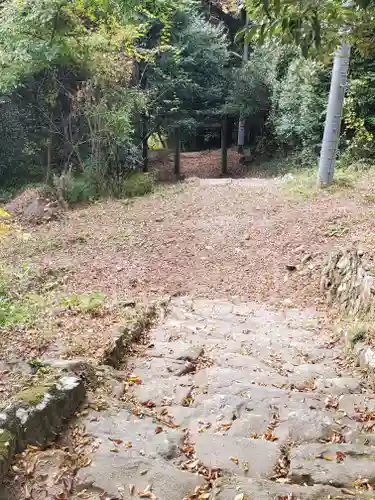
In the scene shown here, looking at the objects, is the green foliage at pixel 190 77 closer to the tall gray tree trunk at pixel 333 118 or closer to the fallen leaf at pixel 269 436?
the tall gray tree trunk at pixel 333 118

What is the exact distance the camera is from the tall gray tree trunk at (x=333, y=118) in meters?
10.4

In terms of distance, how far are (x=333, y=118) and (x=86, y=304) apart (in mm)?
7713

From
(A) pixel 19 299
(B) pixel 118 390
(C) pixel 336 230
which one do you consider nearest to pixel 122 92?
(C) pixel 336 230

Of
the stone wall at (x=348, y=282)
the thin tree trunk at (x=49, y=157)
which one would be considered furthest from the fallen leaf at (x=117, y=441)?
the thin tree trunk at (x=49, y=157)

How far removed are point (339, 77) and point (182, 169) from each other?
9.61 metres

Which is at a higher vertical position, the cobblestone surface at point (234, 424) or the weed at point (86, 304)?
the cobblestone surface at point (234, 424)

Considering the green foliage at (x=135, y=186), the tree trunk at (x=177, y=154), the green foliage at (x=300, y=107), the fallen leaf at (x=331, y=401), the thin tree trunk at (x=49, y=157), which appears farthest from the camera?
the tree trunk at (x=177, y=154)

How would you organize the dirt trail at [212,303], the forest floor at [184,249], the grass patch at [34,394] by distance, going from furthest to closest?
the forest floor at [184,249], the grass patch at [34,394], the dirt trail at [212,303]

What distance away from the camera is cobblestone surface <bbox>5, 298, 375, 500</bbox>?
242 cm

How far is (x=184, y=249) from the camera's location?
9.38m

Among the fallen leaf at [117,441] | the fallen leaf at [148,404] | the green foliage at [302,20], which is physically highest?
the green foliage at [302,20]

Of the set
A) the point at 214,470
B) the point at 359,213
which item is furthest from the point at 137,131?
the point at 214,470

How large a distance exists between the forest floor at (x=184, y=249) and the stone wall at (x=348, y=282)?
263 millimetres

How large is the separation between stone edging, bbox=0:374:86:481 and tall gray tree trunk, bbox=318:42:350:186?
915 cm
